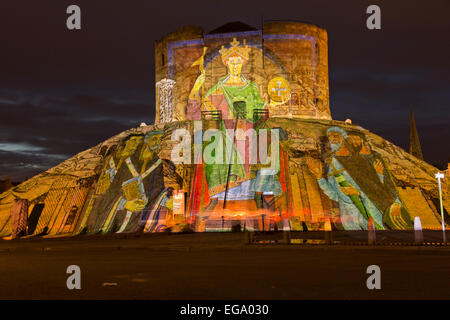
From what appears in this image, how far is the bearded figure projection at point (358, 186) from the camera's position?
117 feet

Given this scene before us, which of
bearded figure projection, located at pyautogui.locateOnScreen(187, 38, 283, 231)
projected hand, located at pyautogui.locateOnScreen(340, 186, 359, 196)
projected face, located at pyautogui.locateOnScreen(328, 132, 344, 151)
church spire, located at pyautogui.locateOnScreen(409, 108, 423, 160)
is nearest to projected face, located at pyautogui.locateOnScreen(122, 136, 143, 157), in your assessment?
bearded figure projection, located at pyautogui.locateOnScreen(187, 38, 283, 231)

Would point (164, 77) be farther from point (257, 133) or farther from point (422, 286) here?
point (422, 286)

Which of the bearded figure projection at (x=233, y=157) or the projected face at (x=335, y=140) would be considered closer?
the bearded figure projection at (x=233, y=157)

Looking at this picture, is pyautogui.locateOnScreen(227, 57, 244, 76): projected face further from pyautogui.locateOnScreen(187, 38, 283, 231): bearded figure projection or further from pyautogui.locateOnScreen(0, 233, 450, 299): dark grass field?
pyautogui.locateOnScreen(0, 233, 450, 299): dark grass field

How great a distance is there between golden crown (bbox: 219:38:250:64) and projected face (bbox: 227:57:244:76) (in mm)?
379

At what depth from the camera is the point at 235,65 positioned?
158ft

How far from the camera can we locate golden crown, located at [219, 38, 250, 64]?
48281 millimetres

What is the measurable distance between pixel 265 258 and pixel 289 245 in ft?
16.1

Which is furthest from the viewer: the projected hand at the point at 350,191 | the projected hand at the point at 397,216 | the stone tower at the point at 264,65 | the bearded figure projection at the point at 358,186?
the stone tower at the point at 264,65

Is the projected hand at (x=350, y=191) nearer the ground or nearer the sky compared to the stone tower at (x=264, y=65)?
nearer the ground

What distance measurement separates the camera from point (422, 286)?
9953 millimetres

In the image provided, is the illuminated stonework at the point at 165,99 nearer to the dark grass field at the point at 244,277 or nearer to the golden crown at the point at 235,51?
the golden crown at the point at 235,51

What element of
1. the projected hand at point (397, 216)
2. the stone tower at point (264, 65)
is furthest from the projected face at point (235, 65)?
the projected hand at point (397, 216)
